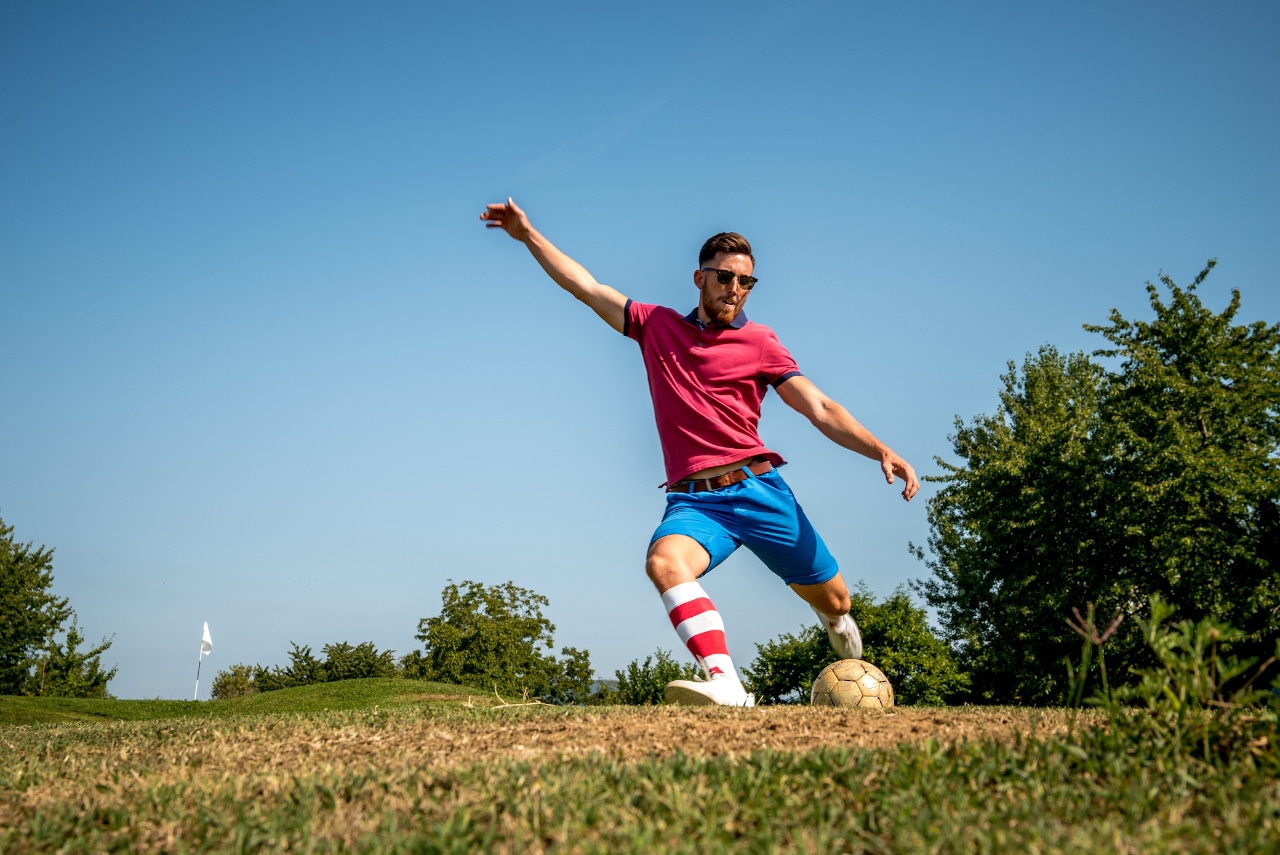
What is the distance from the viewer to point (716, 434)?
602cm

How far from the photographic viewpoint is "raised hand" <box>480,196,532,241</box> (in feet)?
21.5

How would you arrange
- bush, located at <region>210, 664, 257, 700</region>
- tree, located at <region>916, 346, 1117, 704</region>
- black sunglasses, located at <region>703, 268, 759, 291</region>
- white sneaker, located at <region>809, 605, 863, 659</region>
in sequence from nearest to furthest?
1. black sunglasses, located at <region>703, 268, 759, 291</region>
2. white sneaker, located at <region>809, 605, 863, 659</region>
3. tree, located at <region>916, 346, 1117, 704</region>
4. bush, located at <region>210, 664, 257, 700</region>

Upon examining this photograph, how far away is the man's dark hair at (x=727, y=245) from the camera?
253 inches

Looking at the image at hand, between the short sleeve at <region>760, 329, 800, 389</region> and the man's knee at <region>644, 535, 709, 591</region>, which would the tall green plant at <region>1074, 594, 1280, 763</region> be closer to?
the man's knee at <region>644, 535, 709, 591</region>

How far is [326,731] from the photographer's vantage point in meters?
4.39

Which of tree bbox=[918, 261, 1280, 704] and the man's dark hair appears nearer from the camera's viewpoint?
the man's dark hair

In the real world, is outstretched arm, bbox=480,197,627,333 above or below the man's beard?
above

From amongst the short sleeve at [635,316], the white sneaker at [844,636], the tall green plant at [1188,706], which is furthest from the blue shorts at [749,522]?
the tall green plant at [1188,706]

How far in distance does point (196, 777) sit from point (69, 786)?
0.57 metres

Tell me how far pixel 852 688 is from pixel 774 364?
7.77ft

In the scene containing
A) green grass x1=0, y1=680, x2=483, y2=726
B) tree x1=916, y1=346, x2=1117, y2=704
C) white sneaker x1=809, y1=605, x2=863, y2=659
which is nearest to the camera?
white sneaker x1=809, y1=605, x2=863, y2=659

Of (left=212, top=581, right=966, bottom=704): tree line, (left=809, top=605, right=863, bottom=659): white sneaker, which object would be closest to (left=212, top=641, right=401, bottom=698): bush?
(left=212, top=581, right=966, bottom=704): tree line

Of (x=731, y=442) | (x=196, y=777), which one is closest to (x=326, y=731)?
(x=196, y=777)

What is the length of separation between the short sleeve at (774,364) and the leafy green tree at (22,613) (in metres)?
44.9
